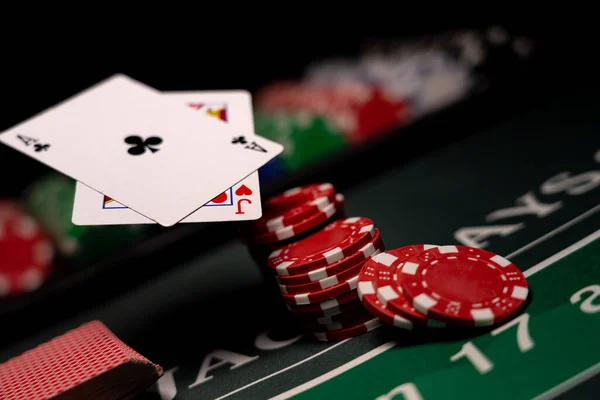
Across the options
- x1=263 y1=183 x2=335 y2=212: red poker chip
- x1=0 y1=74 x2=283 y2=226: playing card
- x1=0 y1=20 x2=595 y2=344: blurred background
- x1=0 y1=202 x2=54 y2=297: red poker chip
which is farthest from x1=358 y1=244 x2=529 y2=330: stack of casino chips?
x1=0 y1=202 x2=54 y2=297: red poker chip

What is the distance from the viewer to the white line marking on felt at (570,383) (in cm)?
146

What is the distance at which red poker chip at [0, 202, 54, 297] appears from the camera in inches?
110

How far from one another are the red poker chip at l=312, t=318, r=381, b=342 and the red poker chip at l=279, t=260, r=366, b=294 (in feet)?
0.51

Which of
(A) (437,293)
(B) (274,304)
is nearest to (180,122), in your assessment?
(B) (274,304)

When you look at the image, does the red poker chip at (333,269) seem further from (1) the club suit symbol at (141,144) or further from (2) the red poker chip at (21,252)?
(2) the red poker chip at (21,252)

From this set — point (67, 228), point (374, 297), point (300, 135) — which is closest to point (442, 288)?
point (374, 297)

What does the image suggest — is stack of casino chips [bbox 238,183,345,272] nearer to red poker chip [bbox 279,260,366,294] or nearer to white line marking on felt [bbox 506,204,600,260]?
red poker chip [bbox 279,260,366,294]

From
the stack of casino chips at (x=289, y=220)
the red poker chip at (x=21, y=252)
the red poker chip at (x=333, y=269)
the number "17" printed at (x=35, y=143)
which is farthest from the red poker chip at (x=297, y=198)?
the red poker chip at (x=21, y=252)

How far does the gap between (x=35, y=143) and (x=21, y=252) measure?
0.93 meters

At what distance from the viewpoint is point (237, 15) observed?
374 cm

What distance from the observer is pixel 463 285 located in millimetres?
1761

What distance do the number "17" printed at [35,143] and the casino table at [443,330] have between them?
720mm

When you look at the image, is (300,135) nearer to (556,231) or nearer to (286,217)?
(286,217)

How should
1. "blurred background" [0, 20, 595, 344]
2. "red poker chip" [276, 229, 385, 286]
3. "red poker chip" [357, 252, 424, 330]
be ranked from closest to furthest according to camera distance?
"red poker chip" [357, 252, 424, 330], "red poker chip" [276, 229, 385, 286], "blurred background" [0, 20, 595, 344]
